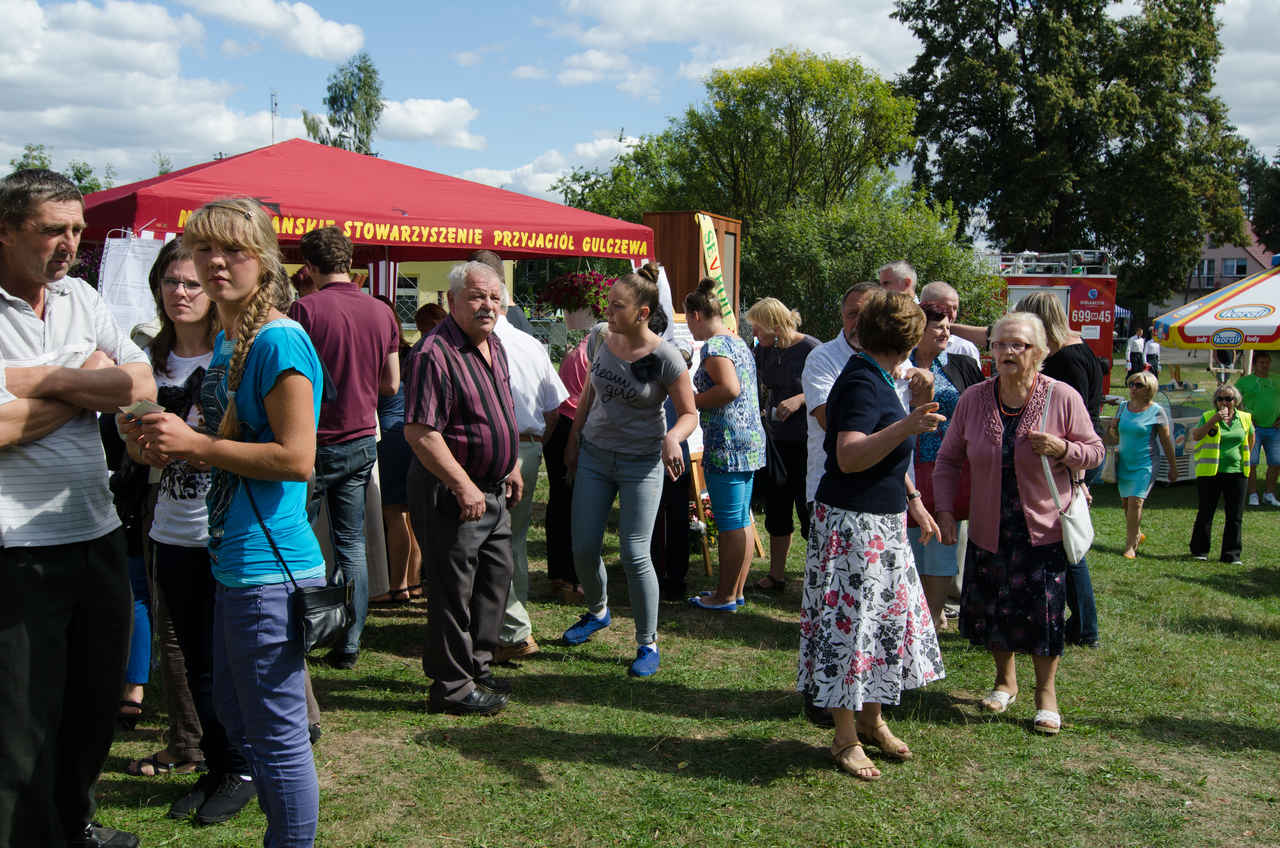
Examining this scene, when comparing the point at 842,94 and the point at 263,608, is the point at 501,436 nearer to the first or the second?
the point at 263,608

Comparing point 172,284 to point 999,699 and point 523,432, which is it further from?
point 999,699

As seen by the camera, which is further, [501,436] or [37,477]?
[501,436]

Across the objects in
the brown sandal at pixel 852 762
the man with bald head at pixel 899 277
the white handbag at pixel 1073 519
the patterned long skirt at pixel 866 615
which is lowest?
the brown sandal at pixel 852 762

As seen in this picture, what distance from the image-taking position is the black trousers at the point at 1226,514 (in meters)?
7.17

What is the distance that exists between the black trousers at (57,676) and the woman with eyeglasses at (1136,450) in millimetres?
7214

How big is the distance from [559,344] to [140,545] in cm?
1701

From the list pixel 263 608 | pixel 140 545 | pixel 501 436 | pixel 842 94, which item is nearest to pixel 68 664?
pixel 263 608

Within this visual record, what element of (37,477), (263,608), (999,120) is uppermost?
(999,120)

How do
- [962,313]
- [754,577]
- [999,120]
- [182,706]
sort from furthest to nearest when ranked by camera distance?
[999,120], [962,313], [754,577], [182,706]

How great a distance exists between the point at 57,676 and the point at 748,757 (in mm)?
2331

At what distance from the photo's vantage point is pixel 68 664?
2.33 metres

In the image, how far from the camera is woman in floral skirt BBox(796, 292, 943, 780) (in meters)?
3.12

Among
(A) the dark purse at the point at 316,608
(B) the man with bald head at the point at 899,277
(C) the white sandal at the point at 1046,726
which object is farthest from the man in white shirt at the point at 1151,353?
(A) the dark purse at the point at 316,608

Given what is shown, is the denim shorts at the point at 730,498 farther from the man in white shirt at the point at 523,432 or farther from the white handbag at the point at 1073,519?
the white handbag at the point at 1073,519
